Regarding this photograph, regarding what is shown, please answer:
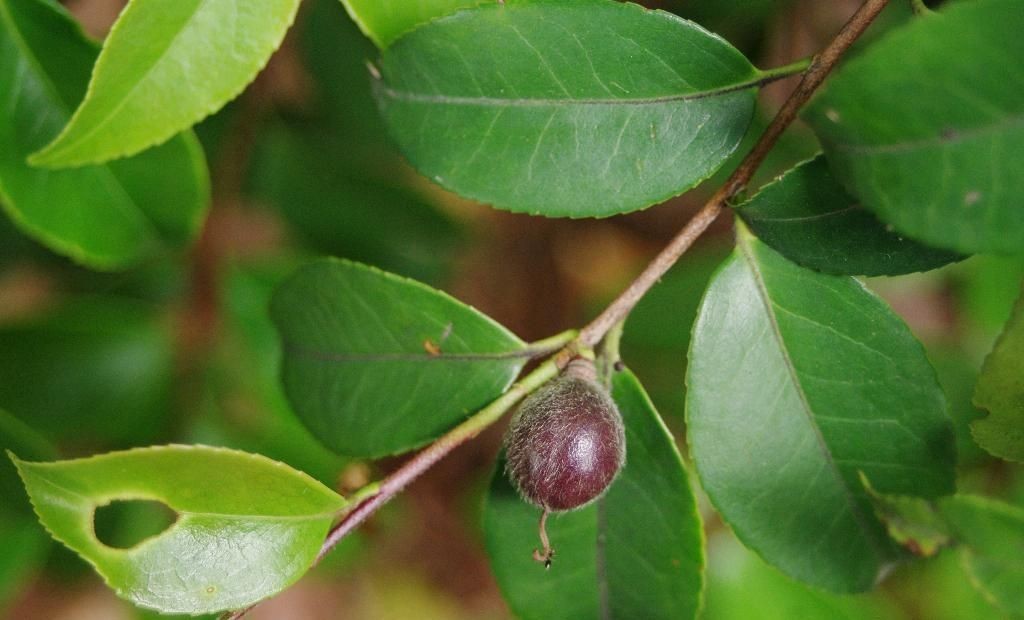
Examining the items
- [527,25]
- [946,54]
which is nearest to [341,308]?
[527,25]

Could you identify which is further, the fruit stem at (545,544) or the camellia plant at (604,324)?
the fruit stem at (545,544)

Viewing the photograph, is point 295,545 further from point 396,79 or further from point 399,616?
point 399,616

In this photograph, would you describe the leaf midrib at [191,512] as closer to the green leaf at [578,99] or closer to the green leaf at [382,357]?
the green leaf at [382,357]

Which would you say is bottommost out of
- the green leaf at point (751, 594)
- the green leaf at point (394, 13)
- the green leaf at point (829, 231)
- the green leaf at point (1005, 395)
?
the green leaf at point (751, 594)

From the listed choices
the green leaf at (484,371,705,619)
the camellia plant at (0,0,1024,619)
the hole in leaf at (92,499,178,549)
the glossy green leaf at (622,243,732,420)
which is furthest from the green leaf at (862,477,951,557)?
the hole in leaf at (92,499,178,549)

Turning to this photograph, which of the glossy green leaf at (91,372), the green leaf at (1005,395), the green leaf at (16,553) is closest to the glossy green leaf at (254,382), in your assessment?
the glossy green leaf at (91,372)

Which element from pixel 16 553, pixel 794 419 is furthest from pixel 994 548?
pixel 16 553

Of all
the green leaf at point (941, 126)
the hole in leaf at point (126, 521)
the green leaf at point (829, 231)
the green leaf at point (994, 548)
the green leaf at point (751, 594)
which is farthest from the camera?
the green leaf at point (751, 594)
